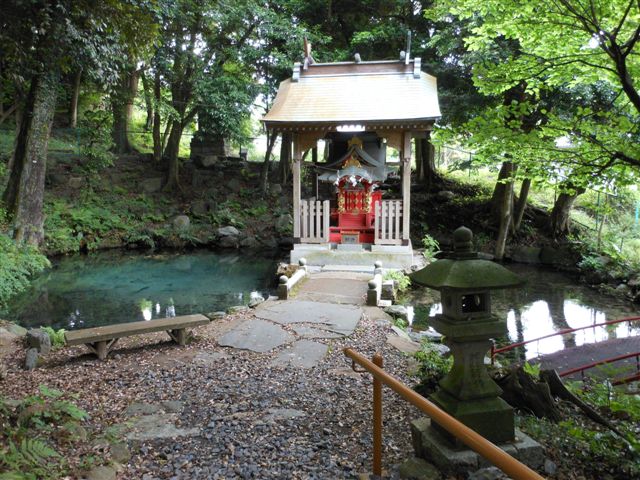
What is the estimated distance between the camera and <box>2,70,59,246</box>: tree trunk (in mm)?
9844

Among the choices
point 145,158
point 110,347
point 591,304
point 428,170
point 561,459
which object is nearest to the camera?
point 561,459

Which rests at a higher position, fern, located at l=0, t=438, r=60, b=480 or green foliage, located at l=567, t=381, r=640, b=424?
fern, located at l=0, t=438, r=60, b=480

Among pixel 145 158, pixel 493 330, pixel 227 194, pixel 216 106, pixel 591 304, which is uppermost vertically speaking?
pixel 216 106

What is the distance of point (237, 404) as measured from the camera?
13.2 ft

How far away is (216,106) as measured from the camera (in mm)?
16688

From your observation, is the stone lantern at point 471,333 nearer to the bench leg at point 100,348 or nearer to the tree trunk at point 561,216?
the bench leg at point 100,348

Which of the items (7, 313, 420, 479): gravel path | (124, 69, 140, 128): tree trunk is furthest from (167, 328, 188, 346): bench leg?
(124, 69, 140, 128): tree trunk

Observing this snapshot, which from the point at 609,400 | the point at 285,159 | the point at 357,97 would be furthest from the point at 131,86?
the point at 609,400

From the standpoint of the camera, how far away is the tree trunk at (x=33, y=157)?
984cm

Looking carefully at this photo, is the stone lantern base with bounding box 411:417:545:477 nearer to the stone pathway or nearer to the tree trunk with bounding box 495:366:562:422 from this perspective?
the tree trunk with bounding box 495:366:562:422

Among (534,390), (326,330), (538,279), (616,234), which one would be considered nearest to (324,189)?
(538,279)

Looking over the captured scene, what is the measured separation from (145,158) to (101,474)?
69.6 ft

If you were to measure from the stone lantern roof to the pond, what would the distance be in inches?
295

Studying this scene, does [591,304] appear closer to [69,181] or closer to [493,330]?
[493,330]
